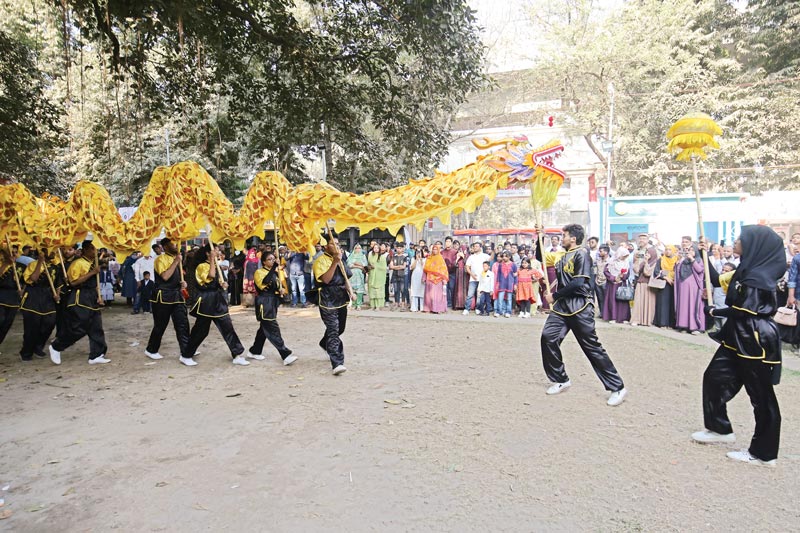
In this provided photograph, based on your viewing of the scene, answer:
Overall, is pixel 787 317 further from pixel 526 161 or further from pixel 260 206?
pixel 260 206

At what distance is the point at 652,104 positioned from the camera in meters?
21.0

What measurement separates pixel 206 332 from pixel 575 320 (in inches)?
191

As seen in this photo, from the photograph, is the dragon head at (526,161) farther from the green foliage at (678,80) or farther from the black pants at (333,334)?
the green foliage at (678,80)

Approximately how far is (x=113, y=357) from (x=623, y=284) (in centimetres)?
931

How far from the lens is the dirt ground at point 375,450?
314cm


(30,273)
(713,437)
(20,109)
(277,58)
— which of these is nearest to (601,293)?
(713,437)

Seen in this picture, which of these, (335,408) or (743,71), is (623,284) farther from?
(743,71)

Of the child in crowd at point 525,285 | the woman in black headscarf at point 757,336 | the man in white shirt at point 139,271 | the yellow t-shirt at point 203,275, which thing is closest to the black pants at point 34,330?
the yellow t-shirt at point 203,275

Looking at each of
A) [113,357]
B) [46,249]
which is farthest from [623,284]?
[46,249]

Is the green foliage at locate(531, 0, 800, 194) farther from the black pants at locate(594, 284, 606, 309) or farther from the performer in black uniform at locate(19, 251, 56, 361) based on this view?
the performer in black uniform at locate(19, 251, 56, 361)

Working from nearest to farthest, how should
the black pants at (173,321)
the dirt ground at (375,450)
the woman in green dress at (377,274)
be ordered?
the dirt ground at (375,450), the black pants at (173,321), the woman in green dress at (377,274)

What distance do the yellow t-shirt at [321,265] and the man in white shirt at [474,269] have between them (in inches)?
229

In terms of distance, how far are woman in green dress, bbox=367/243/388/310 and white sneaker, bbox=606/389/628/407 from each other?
309 inches

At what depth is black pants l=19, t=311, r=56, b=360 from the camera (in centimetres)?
720
